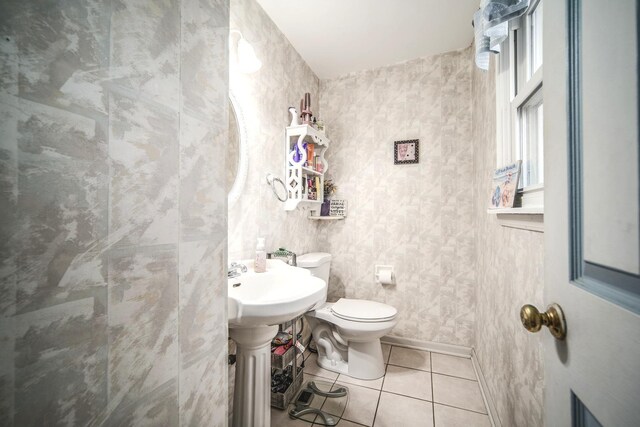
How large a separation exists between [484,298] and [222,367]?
5.32ft

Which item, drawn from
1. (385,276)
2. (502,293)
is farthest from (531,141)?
(385,276)

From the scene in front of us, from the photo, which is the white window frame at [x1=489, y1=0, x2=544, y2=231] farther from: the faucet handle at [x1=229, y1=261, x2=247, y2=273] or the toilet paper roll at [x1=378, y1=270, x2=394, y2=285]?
the faucet handle at [x1=229, y1=261, x2=247, y2=273]

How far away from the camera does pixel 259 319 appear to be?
0.90 meters

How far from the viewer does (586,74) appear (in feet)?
1.26

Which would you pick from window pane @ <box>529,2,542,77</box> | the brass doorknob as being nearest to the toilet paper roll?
window pane @ <box>529,2,542,77</box>

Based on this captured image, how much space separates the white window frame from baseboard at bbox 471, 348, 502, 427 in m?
1.02

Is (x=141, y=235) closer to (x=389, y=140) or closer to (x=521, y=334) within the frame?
(x=521, y=334)

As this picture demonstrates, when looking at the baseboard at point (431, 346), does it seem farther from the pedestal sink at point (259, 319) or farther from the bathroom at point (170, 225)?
the pedestal sink at point (259, 319)

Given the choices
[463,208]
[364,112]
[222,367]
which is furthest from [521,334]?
[364,112]

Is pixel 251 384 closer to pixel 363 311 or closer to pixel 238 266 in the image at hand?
pixel 238 266

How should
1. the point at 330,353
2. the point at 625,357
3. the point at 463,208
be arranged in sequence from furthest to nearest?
the point at 463,208
the point at 330,353
the point at 625,357

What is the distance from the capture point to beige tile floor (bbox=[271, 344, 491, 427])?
1.41 metres

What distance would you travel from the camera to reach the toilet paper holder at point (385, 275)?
7.19 ft

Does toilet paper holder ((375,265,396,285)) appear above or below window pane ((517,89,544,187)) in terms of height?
below
